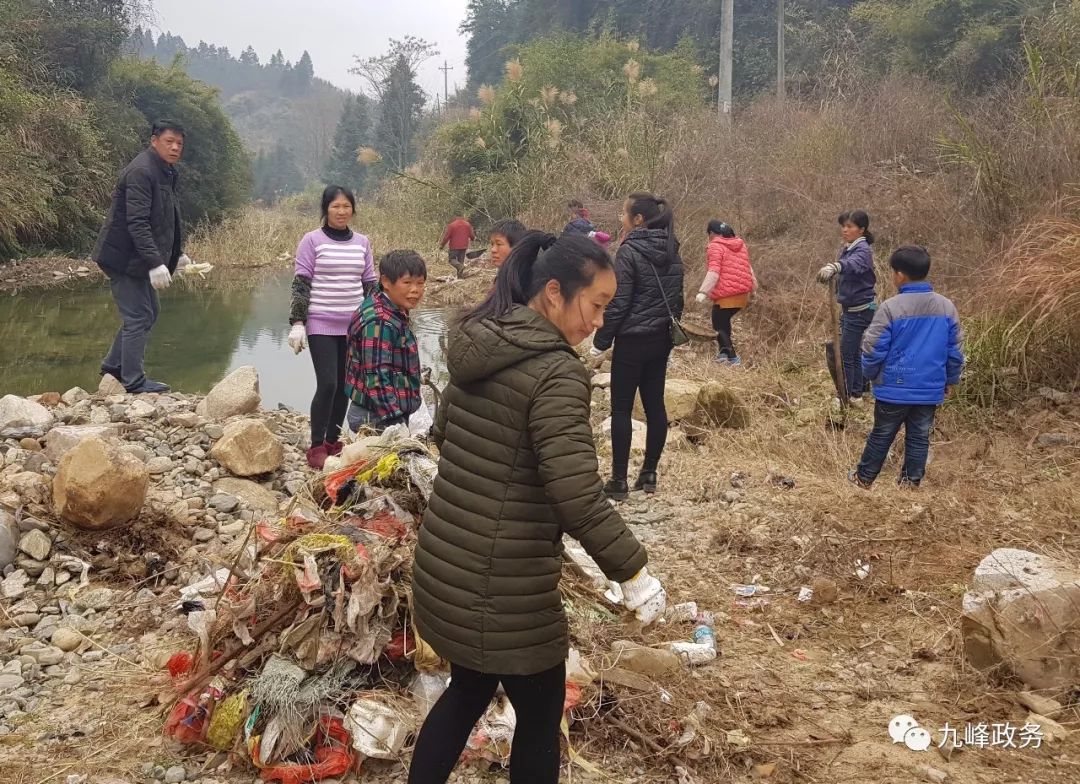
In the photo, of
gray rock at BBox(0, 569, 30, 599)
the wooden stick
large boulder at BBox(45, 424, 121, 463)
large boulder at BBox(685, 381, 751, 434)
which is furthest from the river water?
the wooden stick

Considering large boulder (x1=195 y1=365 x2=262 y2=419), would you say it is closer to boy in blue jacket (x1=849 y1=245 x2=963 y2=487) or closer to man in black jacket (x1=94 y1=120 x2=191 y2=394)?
man in black jacket (x1=94 y1=120 x2=191 y2=394)

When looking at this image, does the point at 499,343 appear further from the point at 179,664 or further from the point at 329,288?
the point at 329,288

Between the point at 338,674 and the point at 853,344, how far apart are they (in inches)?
218

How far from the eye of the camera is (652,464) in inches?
198

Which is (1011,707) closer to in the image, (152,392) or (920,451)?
(920,451)

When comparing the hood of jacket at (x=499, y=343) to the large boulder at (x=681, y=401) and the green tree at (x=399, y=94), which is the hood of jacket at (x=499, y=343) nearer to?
the large boulder at (x=681, y=401)

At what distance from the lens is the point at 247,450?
16.1ft

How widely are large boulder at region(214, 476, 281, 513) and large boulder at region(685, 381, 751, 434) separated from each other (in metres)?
3.11

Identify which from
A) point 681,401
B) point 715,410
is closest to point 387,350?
point 681,401

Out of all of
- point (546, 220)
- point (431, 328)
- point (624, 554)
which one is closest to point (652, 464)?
point (624, 554)

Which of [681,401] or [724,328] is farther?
[724,328]

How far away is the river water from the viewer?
27.5 feet

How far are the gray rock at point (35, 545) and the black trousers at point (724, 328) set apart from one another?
6.25 meters

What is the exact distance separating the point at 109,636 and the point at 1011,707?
127 inches
